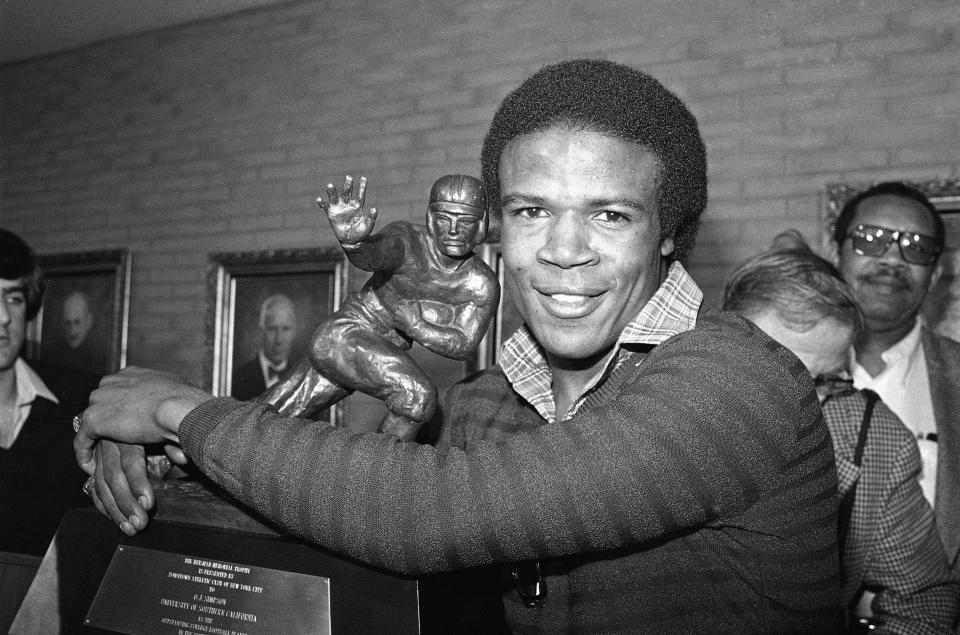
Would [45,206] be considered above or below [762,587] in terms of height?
above

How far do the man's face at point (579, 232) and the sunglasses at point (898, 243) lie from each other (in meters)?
1.95

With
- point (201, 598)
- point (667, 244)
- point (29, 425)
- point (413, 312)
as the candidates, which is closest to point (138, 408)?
point (201, 598)

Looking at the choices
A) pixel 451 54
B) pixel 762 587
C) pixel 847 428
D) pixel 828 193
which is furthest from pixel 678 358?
pixel 451 54

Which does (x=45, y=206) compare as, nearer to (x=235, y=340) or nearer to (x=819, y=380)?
(x=235, y=340)

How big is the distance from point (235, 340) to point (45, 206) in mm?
2174

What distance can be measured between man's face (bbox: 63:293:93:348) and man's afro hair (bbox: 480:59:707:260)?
5.09 m

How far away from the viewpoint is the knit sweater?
1.06 meters

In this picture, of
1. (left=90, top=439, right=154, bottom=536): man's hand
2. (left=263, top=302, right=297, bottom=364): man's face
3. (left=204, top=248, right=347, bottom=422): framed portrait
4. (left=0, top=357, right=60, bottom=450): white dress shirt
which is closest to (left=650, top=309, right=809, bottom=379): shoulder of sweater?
(left=90, top=439, right=154, bottom=536): man's hand

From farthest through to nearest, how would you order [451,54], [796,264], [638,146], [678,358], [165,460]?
[451,54], [796,264], [165,460], [638,146], [678,358]

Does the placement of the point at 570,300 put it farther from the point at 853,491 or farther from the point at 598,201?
the point at 853,491

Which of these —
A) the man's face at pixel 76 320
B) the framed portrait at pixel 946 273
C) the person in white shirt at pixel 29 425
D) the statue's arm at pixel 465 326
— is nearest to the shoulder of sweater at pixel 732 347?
the statue's arm at pixel 465 326

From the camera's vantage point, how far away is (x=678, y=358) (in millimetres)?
1180

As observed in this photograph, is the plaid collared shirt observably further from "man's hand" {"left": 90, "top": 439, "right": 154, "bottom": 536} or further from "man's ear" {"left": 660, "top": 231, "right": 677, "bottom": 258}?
"man's hand" {"left": 90, "top": 439, "right": 154, "bottom": 536}

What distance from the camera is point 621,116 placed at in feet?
4.50
